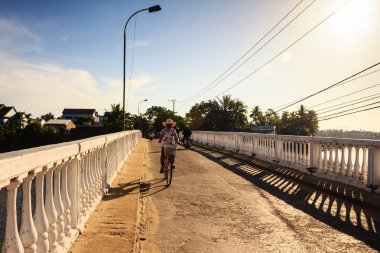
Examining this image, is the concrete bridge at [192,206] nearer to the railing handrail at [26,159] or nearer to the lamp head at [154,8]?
the railing handrail at [26,159]

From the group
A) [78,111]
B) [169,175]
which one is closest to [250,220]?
[169,175]

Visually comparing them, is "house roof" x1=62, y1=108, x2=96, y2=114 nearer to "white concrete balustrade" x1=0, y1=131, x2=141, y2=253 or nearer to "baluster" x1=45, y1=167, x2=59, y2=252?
"white concrete balustrade" x1=0, y1=131, x2=141, y2=253

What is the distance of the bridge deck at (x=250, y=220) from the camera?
4059 millimetres

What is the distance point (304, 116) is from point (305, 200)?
415 feet

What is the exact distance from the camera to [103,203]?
5.63 m

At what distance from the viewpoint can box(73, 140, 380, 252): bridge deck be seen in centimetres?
406

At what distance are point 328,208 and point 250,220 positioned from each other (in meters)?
1.80

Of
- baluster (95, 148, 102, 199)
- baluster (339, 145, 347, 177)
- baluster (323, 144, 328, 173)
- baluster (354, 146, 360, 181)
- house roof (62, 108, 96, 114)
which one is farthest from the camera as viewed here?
house roof (62, 108, 96, 114)

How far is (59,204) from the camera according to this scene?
308 cm

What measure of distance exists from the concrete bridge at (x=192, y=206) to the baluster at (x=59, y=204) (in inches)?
0.4

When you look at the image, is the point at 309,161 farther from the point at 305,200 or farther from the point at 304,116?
the point at 304,116

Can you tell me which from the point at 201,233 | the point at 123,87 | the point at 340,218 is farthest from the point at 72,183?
the point at 123,87

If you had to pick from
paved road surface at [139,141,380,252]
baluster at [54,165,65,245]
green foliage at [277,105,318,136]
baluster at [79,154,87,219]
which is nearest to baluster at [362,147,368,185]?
paved road surface at [139,141,380,252]

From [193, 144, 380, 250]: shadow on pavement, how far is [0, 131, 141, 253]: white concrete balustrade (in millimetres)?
3120
